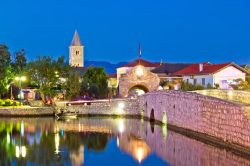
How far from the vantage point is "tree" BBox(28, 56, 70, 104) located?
61.5 meters

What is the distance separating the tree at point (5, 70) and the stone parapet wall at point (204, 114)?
1035 inches

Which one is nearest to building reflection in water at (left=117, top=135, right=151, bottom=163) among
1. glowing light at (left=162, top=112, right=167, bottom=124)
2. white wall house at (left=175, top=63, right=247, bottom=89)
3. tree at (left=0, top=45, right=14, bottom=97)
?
glowing light at (left=162, top=112, right=167, bottom=124)

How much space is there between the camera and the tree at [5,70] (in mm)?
67562

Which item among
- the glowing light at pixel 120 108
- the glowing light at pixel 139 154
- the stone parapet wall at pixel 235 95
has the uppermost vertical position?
the stone parapet wall at pixel 235 95

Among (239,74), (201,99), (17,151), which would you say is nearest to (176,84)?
(239,74)

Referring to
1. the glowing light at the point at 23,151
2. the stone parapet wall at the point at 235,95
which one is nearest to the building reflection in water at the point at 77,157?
the glowing light at the point at 23,151

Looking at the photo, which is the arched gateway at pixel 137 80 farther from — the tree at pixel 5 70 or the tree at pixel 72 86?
the tree at pixel 5 70

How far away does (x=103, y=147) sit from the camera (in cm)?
3098

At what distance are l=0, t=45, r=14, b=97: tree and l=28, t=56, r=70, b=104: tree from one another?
21.8ft

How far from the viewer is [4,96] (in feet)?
235

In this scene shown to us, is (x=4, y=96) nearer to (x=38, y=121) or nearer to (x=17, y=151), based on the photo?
(x=38, y=121)

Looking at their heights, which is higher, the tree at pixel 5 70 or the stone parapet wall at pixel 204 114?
the tree at pixel 5 70

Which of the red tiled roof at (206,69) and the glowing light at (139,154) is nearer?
the glowing light at (139,154)

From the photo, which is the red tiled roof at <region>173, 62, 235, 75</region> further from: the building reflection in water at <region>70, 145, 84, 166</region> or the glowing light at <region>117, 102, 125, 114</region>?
the building reflection in water at <region>70, 145, 84, 166</region>
